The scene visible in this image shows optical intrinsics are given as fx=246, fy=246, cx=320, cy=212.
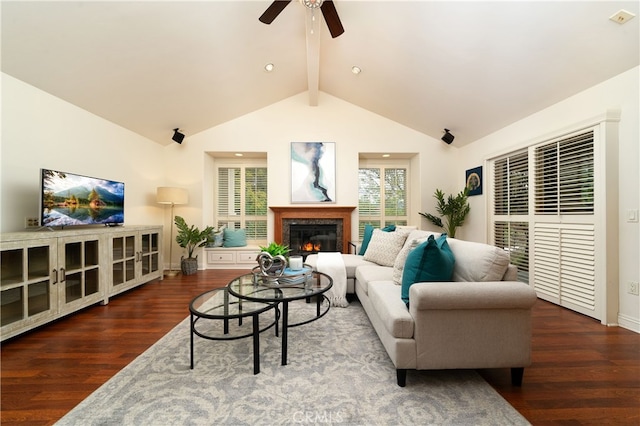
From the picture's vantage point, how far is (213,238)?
4738 millimetres

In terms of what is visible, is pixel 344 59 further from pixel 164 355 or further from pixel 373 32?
pixel 164 355

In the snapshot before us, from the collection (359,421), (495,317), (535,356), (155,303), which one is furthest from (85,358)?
(535,356)

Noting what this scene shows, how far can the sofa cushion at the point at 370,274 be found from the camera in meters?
2.35

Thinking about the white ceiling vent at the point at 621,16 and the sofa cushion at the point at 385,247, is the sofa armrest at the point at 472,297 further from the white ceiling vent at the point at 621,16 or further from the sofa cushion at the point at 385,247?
the white ceiling vent at the point at 621,16

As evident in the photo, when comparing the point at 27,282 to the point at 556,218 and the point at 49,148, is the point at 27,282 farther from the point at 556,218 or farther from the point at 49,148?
the point at 556,218

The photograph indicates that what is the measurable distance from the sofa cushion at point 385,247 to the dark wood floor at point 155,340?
53.6 inches

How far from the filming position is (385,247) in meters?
2.90

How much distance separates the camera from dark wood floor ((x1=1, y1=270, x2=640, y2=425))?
1325 millimetres

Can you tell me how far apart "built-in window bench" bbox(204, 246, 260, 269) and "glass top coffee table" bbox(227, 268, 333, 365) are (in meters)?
2.55

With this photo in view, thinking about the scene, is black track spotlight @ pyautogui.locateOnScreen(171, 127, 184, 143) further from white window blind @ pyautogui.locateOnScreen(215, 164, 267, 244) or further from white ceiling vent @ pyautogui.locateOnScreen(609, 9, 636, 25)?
white ceiling vent @ pyautogui.locateOnScreen(609, 9, 636, 25)

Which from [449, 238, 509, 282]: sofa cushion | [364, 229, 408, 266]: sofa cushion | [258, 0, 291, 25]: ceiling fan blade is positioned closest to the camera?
[449, 238, 509, 282]: sofa cushion

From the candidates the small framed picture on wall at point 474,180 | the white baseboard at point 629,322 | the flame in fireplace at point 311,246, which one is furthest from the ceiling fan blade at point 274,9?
the white baseboard at point 629,322

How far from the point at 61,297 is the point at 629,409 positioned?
4.26 m

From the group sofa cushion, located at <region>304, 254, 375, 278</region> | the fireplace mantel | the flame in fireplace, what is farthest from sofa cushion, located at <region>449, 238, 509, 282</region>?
the flame in fireplace
